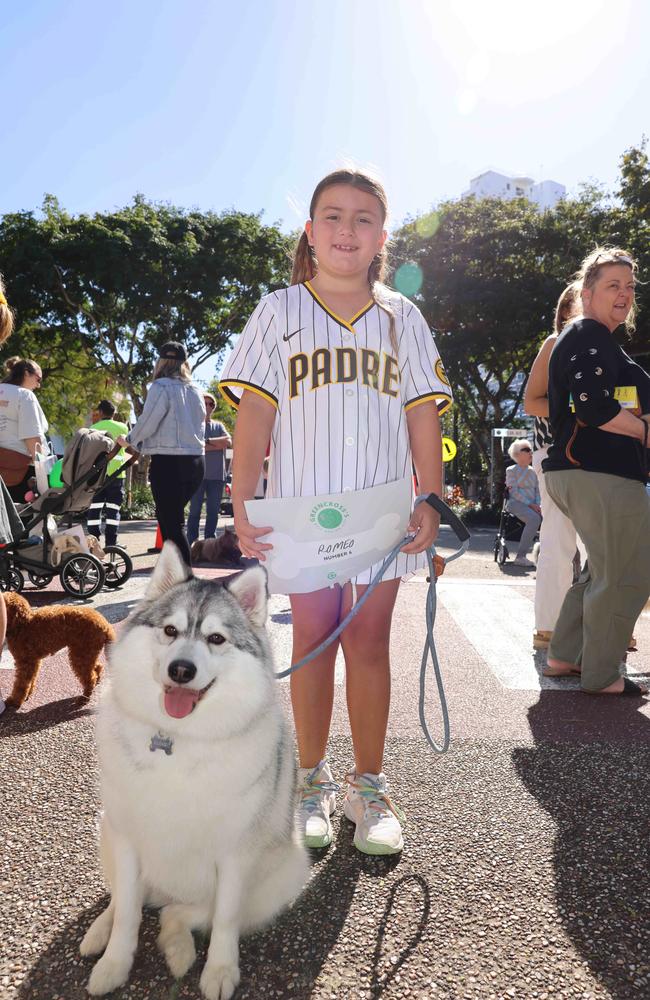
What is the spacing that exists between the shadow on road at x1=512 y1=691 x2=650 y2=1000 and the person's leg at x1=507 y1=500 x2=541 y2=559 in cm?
620

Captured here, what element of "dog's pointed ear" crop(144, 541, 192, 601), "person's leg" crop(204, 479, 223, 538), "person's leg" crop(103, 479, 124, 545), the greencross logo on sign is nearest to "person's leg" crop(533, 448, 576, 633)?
the greencross logo on sign

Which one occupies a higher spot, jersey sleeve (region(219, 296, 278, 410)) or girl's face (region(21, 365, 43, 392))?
girl's face (region(21, 365, 43, 392))

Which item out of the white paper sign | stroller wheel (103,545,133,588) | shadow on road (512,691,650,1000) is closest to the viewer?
shadow on road (512,691,650,1000)

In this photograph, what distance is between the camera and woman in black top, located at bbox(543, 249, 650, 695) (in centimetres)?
350

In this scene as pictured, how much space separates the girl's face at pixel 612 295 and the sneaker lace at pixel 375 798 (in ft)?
9.43

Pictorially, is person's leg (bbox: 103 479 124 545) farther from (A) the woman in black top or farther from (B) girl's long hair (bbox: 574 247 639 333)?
(B) girl's long hair (bbox: 574 247 639 333)

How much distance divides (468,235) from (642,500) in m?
20.5

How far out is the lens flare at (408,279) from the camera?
2119 centimetres

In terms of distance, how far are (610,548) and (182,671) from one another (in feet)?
9.25

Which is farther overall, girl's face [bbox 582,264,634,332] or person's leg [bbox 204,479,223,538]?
person's leg [bbox 204,479,223,538]

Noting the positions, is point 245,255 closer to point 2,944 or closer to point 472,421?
point 472,421

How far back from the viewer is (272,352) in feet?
7.64

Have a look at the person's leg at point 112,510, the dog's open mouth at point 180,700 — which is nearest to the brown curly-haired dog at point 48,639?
the dog's open mouth at point 180,700

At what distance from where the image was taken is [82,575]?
6.31m
